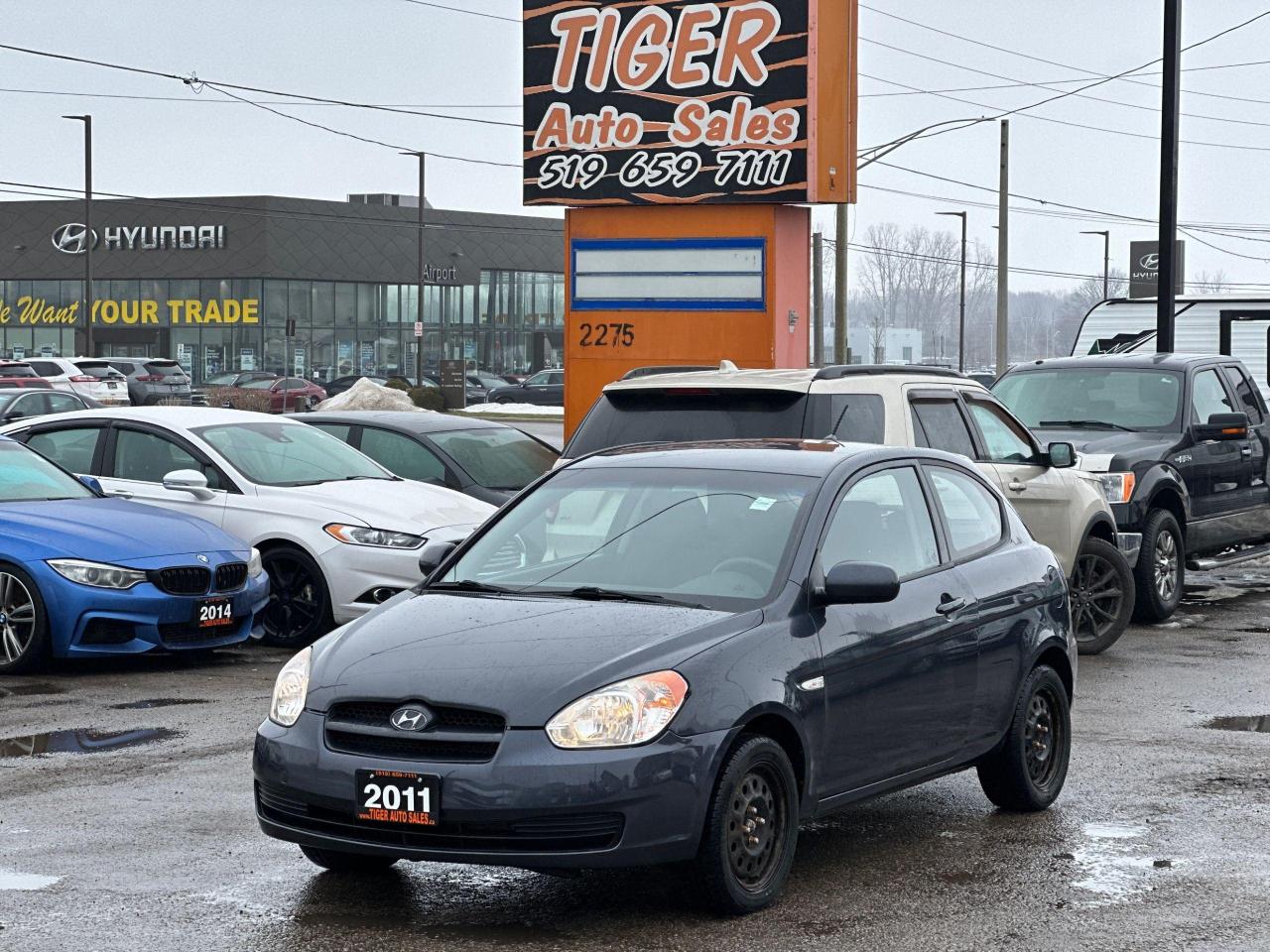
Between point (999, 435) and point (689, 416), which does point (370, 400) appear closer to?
point (999, 435)

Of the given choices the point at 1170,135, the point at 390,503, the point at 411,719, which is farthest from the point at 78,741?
the point at 1170,135

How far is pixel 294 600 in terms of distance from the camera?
40.5 feet

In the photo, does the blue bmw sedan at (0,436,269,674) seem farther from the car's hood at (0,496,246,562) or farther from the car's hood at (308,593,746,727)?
the car's hood at (308,593,746,727)

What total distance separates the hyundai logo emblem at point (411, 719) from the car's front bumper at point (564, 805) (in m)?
0.11

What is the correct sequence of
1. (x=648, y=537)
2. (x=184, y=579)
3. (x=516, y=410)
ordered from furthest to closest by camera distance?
(x=516, y=410), (x=184, y=579), (x=648, y=537)

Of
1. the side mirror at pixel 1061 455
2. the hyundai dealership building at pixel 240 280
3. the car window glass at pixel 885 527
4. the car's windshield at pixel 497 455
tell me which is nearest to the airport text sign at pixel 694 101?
the car's windshield at pixel 497 455

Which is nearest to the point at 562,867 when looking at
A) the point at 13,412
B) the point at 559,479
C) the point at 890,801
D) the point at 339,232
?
the point at 559,479

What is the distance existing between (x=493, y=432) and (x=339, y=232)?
63.7 meters

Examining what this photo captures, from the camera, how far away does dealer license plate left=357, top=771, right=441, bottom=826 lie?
5484 mm

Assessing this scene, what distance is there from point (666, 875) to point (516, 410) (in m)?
50.0

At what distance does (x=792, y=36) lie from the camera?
18.9 m

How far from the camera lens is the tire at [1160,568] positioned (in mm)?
13773

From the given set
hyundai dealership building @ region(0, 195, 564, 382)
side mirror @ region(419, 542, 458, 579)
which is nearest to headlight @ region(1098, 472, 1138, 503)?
side mirror @ region(419, 542, 458, 579)

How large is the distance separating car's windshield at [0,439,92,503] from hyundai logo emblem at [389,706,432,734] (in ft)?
22.3
